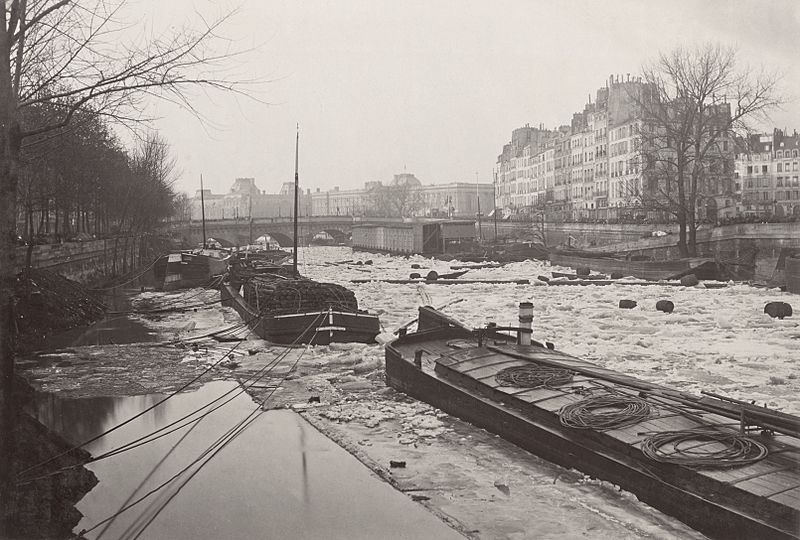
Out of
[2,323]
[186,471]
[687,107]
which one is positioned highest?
[687,107]

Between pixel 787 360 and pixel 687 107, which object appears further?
pixel 687 107

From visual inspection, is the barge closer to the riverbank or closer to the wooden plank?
the riverbank

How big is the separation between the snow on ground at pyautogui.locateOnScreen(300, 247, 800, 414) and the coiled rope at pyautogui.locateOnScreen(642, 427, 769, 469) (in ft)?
15.7

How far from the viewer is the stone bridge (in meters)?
87.6

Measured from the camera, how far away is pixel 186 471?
1020 cm

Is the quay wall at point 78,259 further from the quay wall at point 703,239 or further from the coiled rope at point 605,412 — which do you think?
the quay wall at point 703,239

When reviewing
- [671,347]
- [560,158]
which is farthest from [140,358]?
[560,158]

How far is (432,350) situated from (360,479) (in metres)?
5.64

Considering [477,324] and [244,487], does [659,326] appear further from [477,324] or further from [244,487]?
[244,487]

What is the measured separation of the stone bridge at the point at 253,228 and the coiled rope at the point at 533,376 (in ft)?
229

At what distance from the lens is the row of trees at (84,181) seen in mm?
26266

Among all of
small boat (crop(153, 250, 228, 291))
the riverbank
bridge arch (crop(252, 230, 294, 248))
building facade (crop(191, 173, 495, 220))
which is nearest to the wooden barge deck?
the riverbank

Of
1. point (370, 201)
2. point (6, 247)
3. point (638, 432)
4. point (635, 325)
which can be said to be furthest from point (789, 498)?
point (370, 201)

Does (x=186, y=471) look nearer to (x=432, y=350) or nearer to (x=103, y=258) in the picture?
(x=432, y=350)
